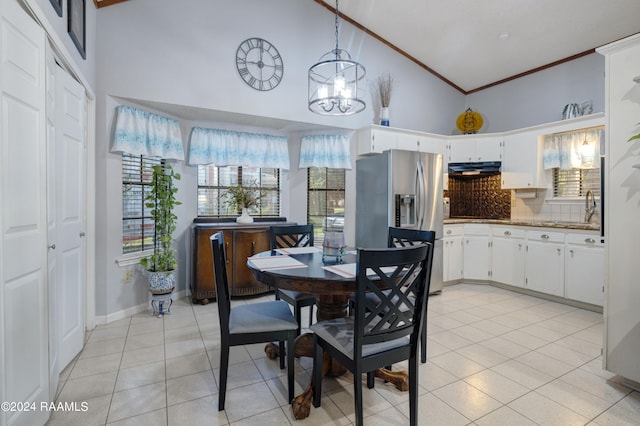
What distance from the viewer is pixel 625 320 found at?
7.09ft

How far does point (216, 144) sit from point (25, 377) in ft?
10.1

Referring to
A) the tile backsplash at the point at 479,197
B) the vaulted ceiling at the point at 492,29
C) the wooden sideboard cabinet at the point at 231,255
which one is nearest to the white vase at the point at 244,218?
the wooden sideboard cabinet at the point at 231,255

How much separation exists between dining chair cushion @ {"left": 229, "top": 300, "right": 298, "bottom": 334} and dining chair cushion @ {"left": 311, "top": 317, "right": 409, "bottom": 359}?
21cm

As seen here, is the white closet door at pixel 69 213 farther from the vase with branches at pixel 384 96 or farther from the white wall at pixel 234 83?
the vase with branches at pixel 384 96

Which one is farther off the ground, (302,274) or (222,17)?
(222,17)

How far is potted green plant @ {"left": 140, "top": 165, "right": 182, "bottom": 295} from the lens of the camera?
3.39 meters

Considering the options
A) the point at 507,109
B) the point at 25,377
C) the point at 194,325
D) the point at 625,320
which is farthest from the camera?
the point at 507,109

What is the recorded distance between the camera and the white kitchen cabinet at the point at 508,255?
4371 millimetres

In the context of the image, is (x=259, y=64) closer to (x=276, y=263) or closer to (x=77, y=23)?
(x=77, y=23)

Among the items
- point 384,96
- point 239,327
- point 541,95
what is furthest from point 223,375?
point 541,95

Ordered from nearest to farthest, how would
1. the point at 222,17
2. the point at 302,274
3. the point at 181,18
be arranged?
1. the point at 302,274
2. the point at 181,18
3. the point at 222,17

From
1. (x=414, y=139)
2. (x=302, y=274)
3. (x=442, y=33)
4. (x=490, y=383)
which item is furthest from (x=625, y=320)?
(x=442, y=33)

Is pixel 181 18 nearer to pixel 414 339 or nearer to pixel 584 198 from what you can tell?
pixel 414 339

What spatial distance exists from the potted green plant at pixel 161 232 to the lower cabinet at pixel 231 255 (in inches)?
13.8
